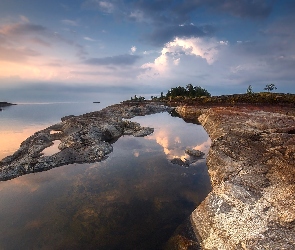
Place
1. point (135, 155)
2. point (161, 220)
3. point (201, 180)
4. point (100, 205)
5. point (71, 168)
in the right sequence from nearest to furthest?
1. point (161, 220)
2. point (100, 205)
3. point (201, 180)
4. point (71, 168)
5. point (135, 155)

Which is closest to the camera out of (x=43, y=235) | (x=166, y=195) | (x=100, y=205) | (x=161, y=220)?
(x=43, y=235)

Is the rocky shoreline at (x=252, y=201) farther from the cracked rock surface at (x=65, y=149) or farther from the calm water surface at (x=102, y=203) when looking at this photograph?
the cracked rock surface at (x=65, y=149)

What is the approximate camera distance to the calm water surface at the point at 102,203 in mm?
13922

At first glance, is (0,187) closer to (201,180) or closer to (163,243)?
(163,243)

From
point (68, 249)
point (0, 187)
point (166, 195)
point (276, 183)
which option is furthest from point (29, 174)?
point (276, 183)

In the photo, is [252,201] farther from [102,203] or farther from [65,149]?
[65,149]

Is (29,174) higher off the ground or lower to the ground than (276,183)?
lower

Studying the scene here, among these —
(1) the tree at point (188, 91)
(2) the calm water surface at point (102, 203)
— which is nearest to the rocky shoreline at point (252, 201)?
(2) the calm water surface at point (102, 203)

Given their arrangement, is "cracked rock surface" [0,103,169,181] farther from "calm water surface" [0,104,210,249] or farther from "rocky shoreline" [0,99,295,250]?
"calm water surface" [0,104,210,249]

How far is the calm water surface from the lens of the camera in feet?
45.7

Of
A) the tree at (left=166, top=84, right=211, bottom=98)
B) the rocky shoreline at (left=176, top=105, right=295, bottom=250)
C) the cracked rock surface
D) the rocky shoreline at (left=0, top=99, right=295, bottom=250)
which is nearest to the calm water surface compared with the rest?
the cracked rock surface

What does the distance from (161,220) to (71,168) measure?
14.4 m

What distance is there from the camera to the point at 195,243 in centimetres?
1261

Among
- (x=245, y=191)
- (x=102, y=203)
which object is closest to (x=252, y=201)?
(x=245, y=191)
